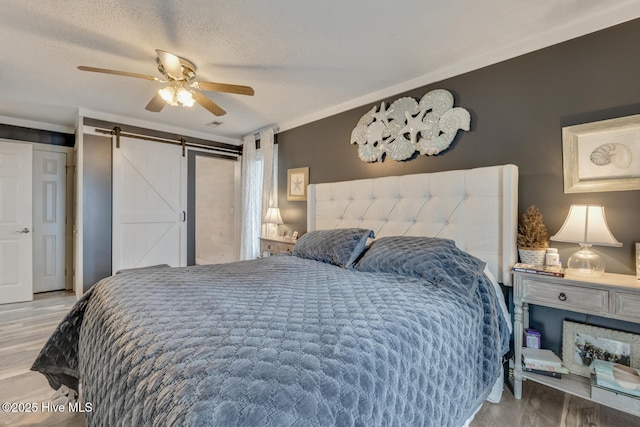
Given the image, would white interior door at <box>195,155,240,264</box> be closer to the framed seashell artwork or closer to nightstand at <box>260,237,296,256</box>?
nightstand at <box>260,237,296,256</box>

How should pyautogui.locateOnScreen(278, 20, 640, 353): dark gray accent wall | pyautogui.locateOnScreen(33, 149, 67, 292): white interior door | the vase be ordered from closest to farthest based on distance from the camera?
pyautogui.locateOnScreen(278, 20, 640, 353): dark gray accent wall
the vase
pyautogui.locateOnScreen(33, 149, 67, 292): white interior door

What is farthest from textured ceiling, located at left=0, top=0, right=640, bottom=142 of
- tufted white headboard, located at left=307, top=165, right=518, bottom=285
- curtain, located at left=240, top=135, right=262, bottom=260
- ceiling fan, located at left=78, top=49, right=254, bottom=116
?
curtain, located at left=240, top=135, right=262, bottom=260

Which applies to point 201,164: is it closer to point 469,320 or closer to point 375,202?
point 375,202

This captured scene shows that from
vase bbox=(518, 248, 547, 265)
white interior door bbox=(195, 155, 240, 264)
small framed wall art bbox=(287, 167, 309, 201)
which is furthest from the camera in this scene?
white interior door bbox=(195, 155, 240, 264)

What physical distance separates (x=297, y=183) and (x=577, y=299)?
9.77 feet

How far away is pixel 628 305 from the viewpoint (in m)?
1.51

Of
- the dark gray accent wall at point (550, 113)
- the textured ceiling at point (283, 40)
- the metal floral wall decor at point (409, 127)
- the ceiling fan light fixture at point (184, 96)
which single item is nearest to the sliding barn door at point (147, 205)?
the textured ceiling at point (283, 40)

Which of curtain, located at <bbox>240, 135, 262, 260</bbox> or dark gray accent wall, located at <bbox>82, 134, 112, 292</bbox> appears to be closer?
dark gray accent wall, located at <bbox>82, 134, 112, 292</bbox>

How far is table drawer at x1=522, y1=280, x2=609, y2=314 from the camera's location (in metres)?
1.58

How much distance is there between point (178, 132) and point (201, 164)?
195cm

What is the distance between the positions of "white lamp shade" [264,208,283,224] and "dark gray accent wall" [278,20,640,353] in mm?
1835

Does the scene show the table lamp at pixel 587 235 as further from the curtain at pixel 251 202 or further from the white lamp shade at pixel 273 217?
the curtain at pixel 251 202

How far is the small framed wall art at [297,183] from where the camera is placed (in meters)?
3.77

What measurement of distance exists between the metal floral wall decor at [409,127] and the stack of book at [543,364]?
5.36 ft
